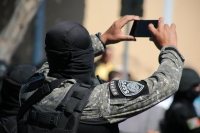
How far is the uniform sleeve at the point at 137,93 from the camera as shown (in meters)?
2.14

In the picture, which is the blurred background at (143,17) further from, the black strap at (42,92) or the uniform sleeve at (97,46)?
the black strap at (42,92)

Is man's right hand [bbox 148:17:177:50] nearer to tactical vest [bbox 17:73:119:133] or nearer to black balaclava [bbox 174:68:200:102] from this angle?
tactical vest [bbox 17:73:119:133]

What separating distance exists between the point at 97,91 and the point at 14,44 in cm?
563

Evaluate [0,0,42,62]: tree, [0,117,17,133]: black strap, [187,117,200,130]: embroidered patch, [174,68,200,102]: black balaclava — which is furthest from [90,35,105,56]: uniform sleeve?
[0,0,42,62]: tree

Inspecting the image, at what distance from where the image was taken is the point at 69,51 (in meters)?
2.25

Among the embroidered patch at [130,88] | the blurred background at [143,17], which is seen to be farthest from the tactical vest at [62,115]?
the blurred background at [143,17]

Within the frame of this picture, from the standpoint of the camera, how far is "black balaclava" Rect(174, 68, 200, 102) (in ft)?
12.8

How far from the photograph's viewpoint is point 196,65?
384 inches

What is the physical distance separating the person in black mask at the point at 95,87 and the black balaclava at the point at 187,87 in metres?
1.71

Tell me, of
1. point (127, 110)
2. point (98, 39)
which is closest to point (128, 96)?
point (127, 110)

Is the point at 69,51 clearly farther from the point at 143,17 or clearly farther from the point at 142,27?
the point at 143,17

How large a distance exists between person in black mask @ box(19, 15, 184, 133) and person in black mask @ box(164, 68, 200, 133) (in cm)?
146

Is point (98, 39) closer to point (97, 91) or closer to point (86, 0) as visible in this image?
point (97, 91)

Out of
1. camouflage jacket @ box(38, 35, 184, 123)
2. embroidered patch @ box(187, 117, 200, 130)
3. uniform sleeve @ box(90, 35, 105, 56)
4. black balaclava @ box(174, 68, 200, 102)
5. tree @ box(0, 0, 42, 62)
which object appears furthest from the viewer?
tree @ box(0, 0, 42, 62)
